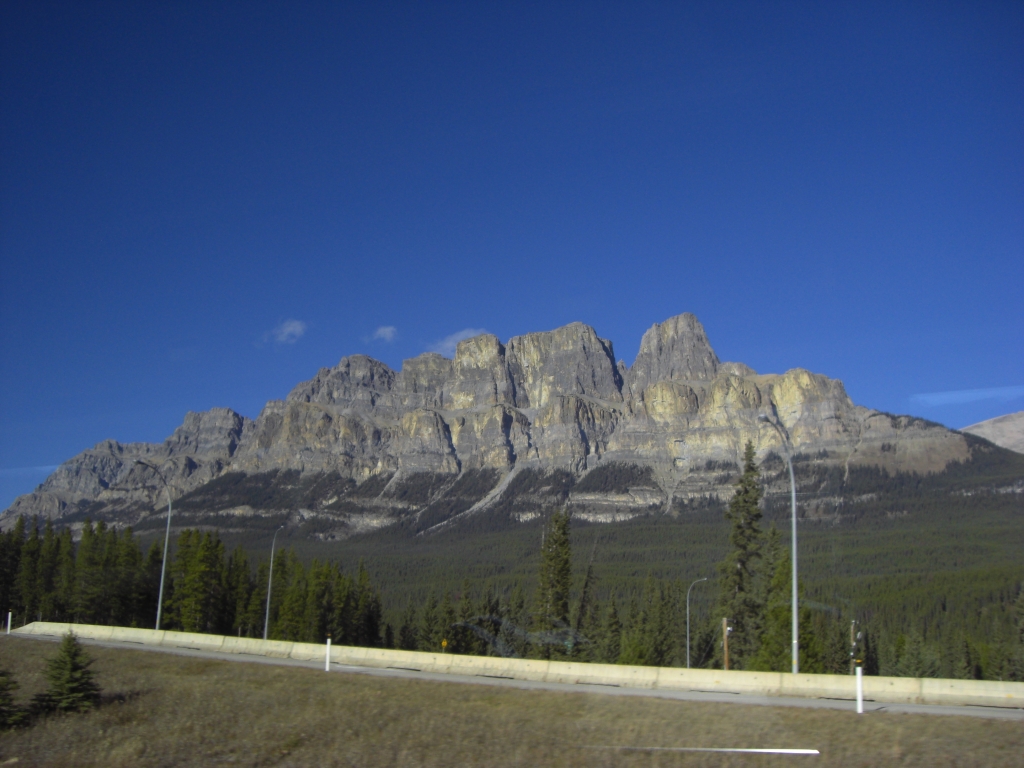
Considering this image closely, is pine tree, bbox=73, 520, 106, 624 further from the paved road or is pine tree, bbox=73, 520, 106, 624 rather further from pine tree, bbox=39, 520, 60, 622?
the paved road

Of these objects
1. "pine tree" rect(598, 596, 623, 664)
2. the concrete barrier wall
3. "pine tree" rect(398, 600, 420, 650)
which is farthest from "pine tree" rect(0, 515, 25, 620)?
"pine tree" rect(598, 596, 623, 664)

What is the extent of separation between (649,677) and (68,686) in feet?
55.3

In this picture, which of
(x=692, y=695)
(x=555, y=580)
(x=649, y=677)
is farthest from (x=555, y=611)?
(x=692, y=695)

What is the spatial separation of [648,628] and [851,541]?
122 meters

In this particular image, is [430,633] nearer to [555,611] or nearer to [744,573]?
[555,611]

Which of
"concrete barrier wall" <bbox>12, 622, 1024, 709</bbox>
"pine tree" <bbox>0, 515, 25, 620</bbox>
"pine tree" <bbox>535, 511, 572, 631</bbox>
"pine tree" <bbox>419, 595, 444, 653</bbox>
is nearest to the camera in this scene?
"concrete barrier wall" <bbox>12, 622, 1024, 709</bbox>

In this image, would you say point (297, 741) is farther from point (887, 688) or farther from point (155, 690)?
point (887, 688)

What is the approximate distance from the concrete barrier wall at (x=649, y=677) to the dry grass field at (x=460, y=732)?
4.83 meters

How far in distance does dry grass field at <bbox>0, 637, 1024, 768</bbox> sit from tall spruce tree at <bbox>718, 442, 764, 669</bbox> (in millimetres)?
32084

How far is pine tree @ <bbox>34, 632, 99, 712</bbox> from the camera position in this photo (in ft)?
70.8

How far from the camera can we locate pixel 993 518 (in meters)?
196

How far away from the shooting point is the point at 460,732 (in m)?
19.3

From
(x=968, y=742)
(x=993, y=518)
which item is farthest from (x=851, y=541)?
(x=968, y=742)

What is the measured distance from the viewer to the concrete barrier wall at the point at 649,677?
23.4 meters
